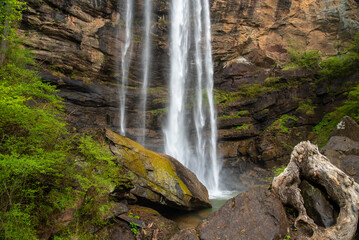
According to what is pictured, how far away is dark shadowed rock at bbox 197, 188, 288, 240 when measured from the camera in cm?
428

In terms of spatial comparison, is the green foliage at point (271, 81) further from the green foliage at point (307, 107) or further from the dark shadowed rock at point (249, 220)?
the dark shadowed rock at point (249, 220)

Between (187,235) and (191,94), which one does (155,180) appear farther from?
(191,94)

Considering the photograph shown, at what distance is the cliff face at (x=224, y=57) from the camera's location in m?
15.9

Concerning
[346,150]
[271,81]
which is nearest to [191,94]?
[271,81]

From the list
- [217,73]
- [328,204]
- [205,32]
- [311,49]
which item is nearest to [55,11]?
[205,32]

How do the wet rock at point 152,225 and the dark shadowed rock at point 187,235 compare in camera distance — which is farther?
the wet rock at point 152,225

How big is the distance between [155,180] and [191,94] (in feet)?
47.1

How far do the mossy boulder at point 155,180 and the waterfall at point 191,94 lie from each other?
809cm

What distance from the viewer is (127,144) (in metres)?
7.21

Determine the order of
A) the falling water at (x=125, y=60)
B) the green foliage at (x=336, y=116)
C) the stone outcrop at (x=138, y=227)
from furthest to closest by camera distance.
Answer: the falling water at (x=125, y=60) → the green foliage at (x=336, y=116) → the stone outcrop at (x=138, y=227)

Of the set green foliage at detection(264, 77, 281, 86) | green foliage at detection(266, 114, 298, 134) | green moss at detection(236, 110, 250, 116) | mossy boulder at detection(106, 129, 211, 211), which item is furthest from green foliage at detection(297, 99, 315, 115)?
mossy boulder at detection(106, 129, 211, 211)

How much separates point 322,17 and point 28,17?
2498 centimetres

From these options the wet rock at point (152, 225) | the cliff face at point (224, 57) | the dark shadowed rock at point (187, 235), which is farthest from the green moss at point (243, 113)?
the dark shadowed rock at point (187, 235)

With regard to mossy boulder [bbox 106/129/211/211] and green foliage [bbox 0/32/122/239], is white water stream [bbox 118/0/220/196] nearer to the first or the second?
mossy boulder [bbox 106/129/211/211]
